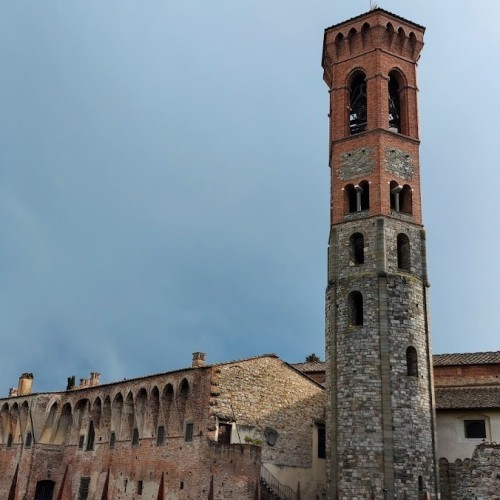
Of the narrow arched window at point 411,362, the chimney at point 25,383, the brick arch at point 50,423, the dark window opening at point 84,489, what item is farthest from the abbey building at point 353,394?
the chimney at point 25,383

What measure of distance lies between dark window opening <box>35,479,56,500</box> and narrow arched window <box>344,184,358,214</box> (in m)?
24.1

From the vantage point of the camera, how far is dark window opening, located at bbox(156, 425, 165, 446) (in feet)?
101

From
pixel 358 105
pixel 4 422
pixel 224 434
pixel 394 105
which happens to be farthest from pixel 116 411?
pixel 394 105

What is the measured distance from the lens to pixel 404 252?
29.2 meters

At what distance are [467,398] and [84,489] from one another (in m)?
21.1

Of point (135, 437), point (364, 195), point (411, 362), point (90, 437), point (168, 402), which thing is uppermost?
point (364, 195)

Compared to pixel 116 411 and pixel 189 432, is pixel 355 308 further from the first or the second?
pixel 116 411

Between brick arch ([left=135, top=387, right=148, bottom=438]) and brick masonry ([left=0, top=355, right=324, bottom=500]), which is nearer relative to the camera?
brick masonry ([left=0, top=355, right=324, bottom=500])

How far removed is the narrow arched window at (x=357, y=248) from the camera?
96.7 feet

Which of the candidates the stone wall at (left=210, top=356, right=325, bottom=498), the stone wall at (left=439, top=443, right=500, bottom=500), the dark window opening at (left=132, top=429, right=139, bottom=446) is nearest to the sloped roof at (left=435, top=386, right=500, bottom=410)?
the stone wall at (left=439, top=443, right=500, bottom=500)

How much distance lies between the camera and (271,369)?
3175 cm

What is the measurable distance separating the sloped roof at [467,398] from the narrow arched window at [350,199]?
9.80m

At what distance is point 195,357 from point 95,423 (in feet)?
31.7

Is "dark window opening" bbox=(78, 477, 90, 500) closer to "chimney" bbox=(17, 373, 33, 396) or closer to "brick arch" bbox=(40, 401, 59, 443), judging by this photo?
"brick arch" bbox=(40, 401, 59, 443)
